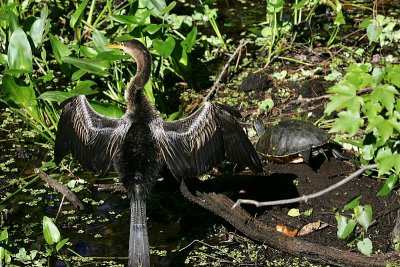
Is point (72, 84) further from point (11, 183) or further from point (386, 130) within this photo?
point (386, 130)

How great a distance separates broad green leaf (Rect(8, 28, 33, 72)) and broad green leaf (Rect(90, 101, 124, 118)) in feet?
1.87

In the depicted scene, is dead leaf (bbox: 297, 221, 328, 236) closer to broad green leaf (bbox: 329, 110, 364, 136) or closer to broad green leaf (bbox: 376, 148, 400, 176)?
broad green leaf (bbox: 376, 148, 400, 176)

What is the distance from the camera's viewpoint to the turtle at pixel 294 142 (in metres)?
6.25

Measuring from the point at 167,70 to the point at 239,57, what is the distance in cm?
73

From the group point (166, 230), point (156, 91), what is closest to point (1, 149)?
point (156, 91)

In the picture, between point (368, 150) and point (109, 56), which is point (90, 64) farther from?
point (368, 150)

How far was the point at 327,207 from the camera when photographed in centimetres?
589

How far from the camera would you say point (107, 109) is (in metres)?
6.27

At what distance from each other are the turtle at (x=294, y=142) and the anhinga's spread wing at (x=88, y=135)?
1.34 m

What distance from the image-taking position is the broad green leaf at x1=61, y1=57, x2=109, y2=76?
20.3ft

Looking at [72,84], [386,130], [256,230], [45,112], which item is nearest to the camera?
[386,130]

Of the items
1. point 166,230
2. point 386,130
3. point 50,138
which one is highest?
point 386,130

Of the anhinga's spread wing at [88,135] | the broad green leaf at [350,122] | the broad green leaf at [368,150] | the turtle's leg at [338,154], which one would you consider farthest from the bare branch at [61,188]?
the broad green leaf at [350,122]

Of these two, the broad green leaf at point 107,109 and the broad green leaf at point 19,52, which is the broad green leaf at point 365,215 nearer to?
the broad green leaf at point 107,109
